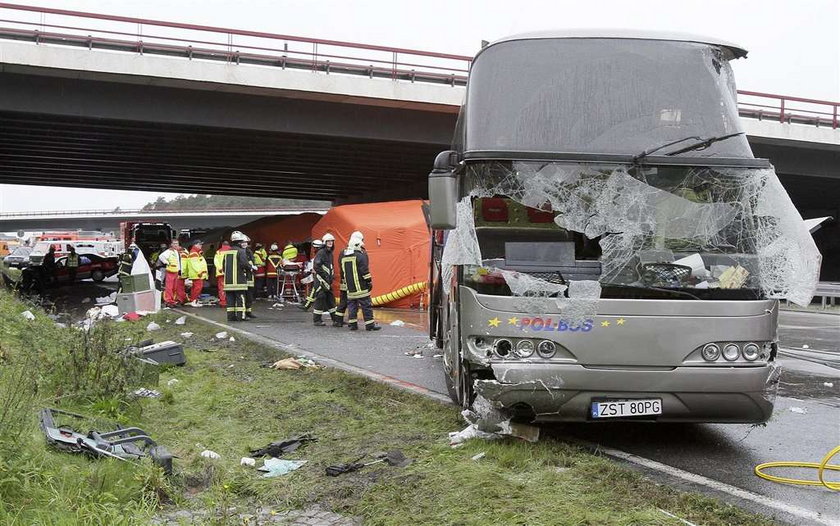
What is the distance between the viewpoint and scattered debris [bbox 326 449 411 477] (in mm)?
5441

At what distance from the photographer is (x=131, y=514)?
4.25 metres

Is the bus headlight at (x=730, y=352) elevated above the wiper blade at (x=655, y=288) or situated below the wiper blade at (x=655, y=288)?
below

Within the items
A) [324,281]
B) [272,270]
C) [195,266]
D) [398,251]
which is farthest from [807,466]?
A: [272,270]

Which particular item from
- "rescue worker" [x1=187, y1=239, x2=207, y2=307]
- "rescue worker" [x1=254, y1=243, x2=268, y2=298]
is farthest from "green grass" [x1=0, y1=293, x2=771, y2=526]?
"rescue worker" [x1=254, y1=243, x2=268, y2=298]

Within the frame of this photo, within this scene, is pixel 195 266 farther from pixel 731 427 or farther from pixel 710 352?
pixel 710 352

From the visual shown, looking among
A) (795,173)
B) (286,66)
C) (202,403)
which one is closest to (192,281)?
(286,66)

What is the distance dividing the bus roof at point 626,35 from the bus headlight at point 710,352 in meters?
2.44

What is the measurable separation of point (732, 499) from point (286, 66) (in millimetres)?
19086

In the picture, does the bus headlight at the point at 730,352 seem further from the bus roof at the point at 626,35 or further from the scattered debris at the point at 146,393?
the scattered debris at the point at 146,393

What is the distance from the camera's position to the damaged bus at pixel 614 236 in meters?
5.42

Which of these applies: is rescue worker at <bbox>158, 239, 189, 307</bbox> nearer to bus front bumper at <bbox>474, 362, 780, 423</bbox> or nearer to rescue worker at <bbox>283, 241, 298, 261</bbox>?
rescue worker at <bbox>283, 241, 298, 261</bbox>

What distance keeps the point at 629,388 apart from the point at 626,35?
277 centimetres

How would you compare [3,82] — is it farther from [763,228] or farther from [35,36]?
[763,228]

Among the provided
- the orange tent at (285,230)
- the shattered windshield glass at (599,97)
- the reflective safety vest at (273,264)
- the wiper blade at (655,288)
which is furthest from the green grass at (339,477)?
the orange tent at (285,230)
